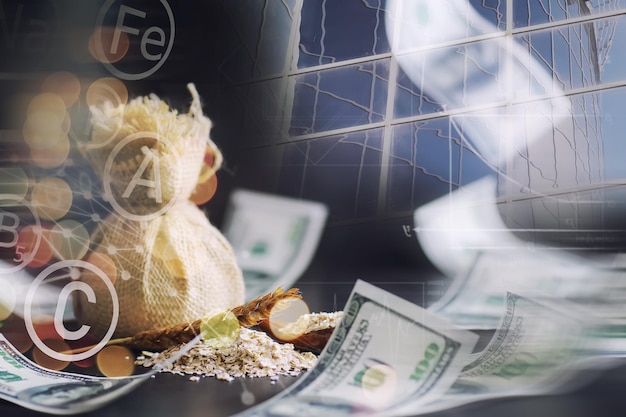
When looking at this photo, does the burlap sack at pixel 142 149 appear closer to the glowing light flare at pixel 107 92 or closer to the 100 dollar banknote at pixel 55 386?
the glowing light flare at pixel 107 92

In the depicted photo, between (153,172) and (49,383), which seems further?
(153,172)

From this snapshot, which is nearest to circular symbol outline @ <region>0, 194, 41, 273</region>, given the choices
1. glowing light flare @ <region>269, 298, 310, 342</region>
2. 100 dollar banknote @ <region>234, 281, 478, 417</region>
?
glowing light flare @ <region>269, 298, 310, 342</region>

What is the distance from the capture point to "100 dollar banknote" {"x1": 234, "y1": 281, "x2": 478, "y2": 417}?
0.94 m

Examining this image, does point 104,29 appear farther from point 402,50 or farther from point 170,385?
point 170,385

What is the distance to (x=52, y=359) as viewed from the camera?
1206 millimetres

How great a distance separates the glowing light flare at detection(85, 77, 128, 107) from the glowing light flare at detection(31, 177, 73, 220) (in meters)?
0.18

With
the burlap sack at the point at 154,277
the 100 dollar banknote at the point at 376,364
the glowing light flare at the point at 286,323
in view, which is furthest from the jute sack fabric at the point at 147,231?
the 100 dollar banknote at the point at 376,364

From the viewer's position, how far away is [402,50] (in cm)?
125

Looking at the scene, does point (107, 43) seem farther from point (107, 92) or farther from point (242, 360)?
point (242, 360)

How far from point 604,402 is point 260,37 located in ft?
2.93

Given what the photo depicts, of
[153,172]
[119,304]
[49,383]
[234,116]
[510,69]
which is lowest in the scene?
[49,383]

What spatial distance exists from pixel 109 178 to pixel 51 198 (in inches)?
5.2

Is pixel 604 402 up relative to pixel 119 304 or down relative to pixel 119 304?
down

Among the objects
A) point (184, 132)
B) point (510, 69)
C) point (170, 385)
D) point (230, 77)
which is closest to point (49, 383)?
point (170, 385)
